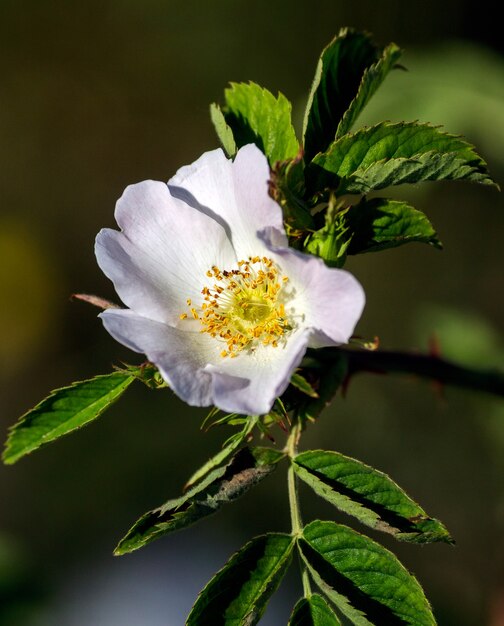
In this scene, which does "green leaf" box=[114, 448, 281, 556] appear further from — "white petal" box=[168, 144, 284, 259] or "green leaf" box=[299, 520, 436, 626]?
"white petal" box=[168, 144, 284, 259]

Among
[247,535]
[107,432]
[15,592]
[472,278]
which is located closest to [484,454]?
[472,278]

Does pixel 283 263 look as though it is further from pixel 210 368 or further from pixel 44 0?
pixel 44 0

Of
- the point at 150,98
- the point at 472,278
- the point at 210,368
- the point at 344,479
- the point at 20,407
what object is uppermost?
the point at 210,368

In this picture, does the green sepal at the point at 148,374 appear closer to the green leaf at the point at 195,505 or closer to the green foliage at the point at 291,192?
the green leaf at the point at 195,505

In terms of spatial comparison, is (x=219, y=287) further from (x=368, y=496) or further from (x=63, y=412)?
(x=368, y=496)

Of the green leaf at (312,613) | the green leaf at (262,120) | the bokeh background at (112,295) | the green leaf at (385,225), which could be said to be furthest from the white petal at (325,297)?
the bokeh background at (112,295)

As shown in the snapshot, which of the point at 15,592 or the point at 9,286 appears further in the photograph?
the point at 9,286

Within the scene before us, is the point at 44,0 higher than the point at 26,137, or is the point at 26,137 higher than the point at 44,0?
the point at 44,0
